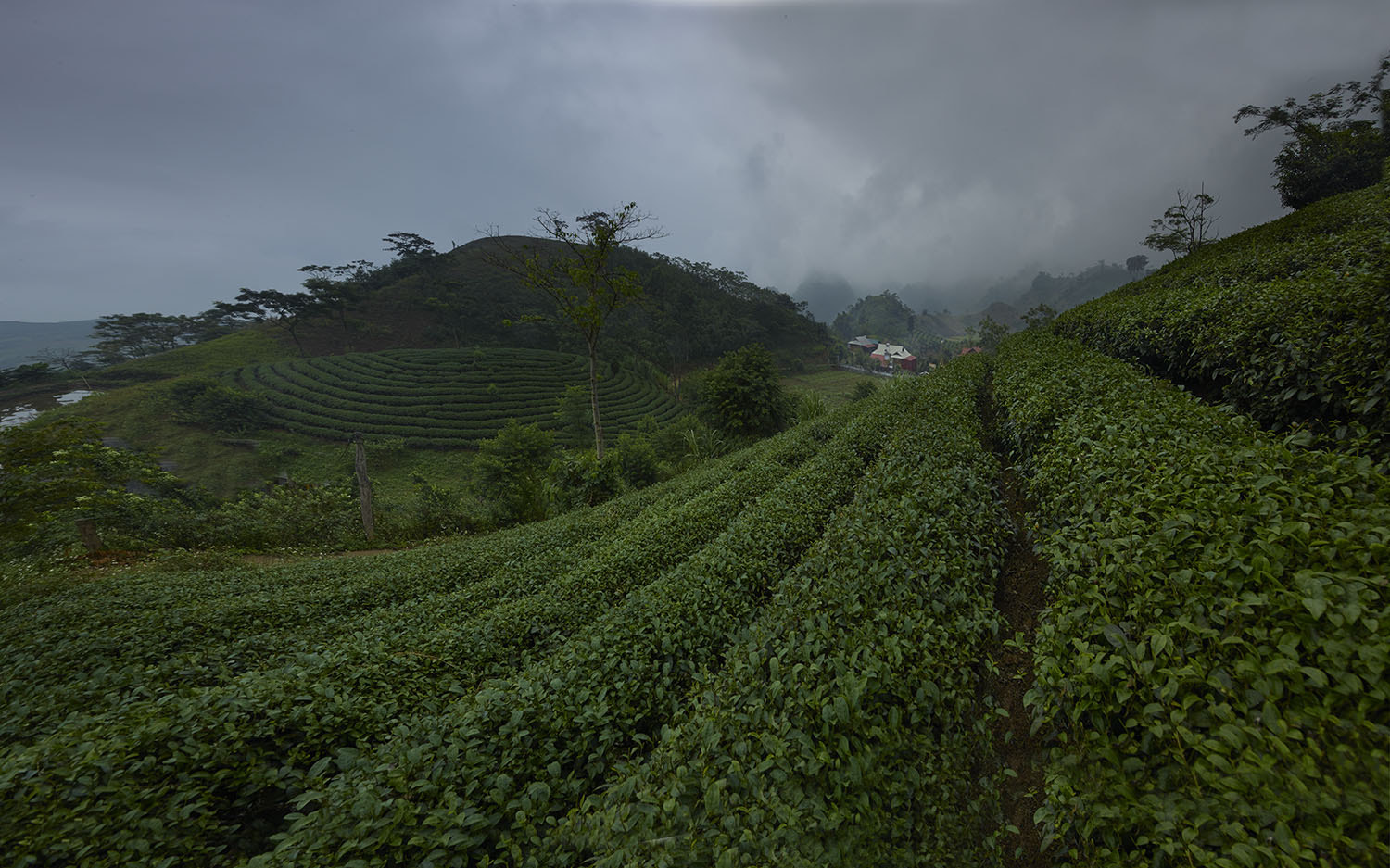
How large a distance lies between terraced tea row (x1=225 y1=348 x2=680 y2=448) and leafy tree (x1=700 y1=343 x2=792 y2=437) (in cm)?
1990

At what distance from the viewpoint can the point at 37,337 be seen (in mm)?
141750

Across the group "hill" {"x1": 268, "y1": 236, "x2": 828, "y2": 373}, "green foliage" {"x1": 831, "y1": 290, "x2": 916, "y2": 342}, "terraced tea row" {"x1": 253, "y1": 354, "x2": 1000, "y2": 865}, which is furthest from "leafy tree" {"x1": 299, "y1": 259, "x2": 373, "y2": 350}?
"green foliage" {"x1": 831, "y1": 290, "x2": 916, "y2": 342}

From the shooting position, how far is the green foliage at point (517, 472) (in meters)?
14.2

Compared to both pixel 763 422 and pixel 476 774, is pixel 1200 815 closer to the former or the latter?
pixel 476 774

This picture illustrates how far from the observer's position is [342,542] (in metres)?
12.0

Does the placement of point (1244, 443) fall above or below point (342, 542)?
above

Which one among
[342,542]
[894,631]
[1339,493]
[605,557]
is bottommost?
[342,542]

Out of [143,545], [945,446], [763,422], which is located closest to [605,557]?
[945,446]

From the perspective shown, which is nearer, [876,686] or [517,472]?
[876,686]

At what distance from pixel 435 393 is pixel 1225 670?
51664 mm

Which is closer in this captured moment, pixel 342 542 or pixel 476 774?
pixel 476 774

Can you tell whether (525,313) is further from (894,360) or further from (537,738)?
(894,360)

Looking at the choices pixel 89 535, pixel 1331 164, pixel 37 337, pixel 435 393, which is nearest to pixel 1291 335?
pixel 89 535

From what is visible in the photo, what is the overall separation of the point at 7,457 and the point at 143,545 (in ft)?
15.8
